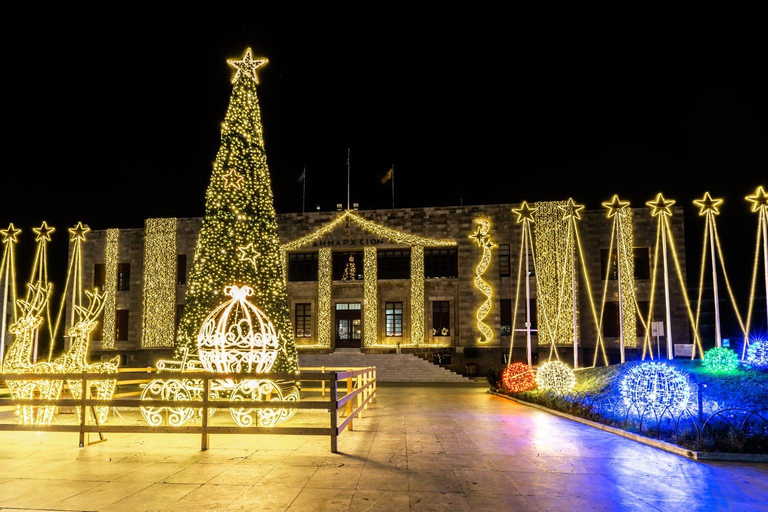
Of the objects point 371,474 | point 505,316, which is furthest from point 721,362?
point 505,316

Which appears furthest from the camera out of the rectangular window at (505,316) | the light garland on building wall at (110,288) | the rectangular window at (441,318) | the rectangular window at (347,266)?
the light garland on building wall at (110,288)

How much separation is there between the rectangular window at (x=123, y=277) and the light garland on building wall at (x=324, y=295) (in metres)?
12.6

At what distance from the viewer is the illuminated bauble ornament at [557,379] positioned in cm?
1616

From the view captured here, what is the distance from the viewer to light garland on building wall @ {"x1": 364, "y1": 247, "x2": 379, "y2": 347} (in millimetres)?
32781

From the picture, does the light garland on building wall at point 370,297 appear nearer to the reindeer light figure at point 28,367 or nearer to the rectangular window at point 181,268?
the rectangular window at point 181,268

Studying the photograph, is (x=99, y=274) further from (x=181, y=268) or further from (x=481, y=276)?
(x=481, y=276)

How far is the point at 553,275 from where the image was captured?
99.9 ft

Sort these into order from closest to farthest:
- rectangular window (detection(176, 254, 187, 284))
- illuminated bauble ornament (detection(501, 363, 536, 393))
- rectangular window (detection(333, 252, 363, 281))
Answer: illuminated bauble ornament (detection(501, 363, 536, 393))
rectangular window (detection(333, 252, 363, 281))
rectangular window (detection(176, 254, 187, 284))

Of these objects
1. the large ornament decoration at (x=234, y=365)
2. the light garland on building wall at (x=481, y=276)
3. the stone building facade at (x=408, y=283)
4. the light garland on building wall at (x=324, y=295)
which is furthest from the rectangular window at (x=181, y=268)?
the large ornament decoration at (x=234, y=365)

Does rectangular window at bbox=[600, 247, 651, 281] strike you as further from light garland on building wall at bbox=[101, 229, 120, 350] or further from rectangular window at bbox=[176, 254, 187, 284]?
light garland on building wall at bbox=[101, 229, 120, 350]

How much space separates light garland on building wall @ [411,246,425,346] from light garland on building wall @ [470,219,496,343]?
3.14 metres

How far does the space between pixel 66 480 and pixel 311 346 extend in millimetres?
26587

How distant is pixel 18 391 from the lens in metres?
10.7

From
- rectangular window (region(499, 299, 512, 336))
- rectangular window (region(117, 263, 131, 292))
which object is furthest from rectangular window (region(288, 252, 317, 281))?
rectangular window (region(499, 299, 512, 336))
